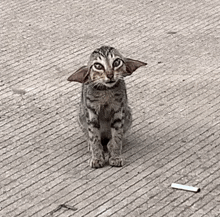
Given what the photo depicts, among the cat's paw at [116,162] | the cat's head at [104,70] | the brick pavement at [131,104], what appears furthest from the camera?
the cat's paw at [116,162]

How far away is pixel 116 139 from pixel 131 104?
1059 mm

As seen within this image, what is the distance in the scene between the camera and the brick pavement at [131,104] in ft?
19.7

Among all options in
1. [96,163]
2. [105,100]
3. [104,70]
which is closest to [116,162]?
[96,163]

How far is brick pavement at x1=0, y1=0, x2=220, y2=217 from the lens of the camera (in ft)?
19.7

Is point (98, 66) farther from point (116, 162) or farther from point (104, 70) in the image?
point (116, 162)

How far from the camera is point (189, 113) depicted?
7.29m

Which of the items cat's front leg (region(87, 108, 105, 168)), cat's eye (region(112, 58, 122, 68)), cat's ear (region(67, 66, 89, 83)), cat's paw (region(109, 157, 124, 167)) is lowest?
cat's paw (region(109, 157, 124, 167))

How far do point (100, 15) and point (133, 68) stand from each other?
3.20m

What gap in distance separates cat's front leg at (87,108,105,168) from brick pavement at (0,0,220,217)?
8cm

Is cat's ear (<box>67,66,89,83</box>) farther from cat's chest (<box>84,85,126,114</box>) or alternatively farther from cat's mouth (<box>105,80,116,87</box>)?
cat's mouth (<box>105,80,116,87</box>)

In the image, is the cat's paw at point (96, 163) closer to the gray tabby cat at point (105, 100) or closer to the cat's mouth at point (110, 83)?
the gray tabby cat at point (105, 100)

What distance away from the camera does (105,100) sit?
6.37m

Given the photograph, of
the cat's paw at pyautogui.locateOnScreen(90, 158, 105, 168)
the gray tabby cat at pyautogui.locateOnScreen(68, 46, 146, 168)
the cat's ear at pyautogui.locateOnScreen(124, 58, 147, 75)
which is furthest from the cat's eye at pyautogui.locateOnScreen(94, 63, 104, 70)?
the cat's paw at pyautogui.locateOnScreen(90, 158, 105, 168)

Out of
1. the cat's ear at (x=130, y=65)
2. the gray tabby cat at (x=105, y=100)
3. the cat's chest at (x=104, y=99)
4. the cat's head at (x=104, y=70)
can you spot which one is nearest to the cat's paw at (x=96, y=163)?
the gray tabby cat at (x=105, y=100)
